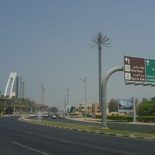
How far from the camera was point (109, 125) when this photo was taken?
42.7 meters

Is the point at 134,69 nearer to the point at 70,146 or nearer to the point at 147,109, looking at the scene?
the point at 70,146

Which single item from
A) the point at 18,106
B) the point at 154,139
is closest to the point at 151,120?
the point at 154,139

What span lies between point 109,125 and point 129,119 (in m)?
35.1

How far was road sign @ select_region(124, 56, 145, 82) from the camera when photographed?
40.7 metres

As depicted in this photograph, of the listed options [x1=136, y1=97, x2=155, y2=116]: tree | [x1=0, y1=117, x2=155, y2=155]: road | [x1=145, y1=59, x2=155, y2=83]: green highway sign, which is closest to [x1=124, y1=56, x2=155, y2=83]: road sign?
[x1=145, y1=59, x2=155, y2=83]: green highway sign

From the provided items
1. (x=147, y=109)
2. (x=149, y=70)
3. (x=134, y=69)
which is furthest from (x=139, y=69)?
(x=147, y=109)

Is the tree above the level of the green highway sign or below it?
below

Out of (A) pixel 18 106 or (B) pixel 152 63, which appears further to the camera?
(A) pixel 18 106

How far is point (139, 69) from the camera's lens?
41406 mm

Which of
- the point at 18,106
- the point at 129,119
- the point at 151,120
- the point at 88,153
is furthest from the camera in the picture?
the point at 18,106

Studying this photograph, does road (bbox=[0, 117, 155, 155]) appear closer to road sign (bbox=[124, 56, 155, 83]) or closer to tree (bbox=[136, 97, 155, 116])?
road sign (bbox=[124, 56, 155, 83])

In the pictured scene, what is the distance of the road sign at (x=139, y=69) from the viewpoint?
134ft

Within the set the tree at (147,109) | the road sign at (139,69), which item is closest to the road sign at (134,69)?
the road sign at (139,69)

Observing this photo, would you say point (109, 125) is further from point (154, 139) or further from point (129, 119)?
point (129, 119)
